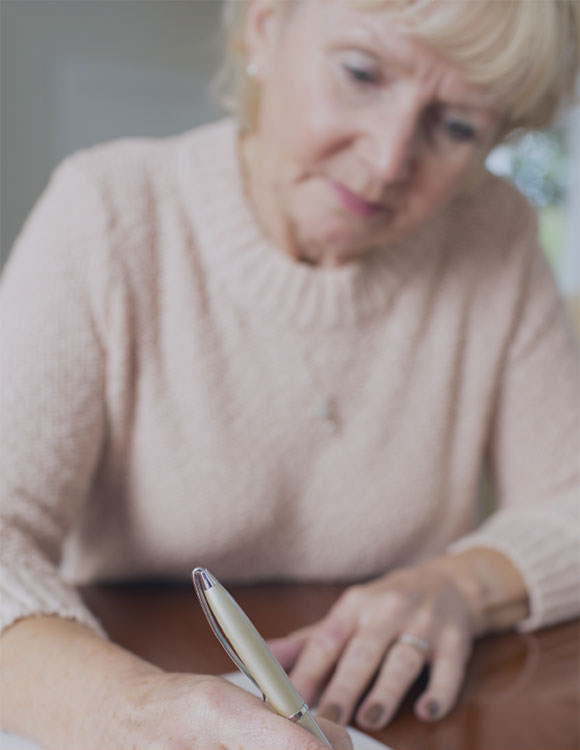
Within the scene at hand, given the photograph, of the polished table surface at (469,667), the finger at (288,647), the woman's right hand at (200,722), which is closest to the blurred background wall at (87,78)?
the polished table surface at (469,667)

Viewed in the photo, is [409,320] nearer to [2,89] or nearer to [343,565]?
[343,565]

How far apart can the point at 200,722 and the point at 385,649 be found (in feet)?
0.90

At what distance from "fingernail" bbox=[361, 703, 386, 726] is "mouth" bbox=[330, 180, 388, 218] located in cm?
48

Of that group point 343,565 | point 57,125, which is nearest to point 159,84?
point 57,125

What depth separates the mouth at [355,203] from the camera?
823 mm

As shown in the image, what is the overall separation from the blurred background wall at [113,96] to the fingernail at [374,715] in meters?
2.83

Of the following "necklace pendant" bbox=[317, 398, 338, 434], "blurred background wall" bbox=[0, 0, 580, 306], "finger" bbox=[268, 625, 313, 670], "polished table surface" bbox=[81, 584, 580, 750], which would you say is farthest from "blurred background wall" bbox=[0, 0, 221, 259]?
"finger" bbox=[268, 625, 313, 670]

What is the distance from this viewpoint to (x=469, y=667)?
71 centimetres

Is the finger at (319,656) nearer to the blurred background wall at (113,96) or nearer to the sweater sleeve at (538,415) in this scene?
the sweater sleeve at (538,415)

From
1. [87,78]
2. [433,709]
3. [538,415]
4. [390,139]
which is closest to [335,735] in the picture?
[433,709]

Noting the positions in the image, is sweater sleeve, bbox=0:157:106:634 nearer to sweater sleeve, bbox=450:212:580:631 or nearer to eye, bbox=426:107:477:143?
eye, bbox=426:107:477:143

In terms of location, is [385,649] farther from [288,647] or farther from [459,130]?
[459,130]

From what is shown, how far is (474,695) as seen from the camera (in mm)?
646

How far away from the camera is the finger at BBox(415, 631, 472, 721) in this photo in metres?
0.61
